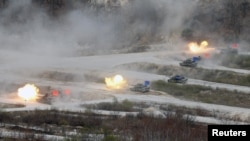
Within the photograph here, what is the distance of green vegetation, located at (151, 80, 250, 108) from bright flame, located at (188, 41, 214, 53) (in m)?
14.8

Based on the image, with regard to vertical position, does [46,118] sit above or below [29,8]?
below

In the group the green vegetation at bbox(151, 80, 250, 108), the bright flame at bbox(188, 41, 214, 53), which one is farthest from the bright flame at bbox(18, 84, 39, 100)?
the bright flame at bbox(188, 41, 214, 53)

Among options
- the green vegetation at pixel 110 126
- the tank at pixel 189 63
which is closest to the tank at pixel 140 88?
the tank at pixel 189 63

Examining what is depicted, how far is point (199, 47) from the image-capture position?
6412 cm

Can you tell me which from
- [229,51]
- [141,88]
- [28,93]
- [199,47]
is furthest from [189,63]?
[28,93]

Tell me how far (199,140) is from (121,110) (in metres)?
13.2

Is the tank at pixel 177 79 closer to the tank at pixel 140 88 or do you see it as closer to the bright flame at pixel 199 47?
the tank at pixel 140 88

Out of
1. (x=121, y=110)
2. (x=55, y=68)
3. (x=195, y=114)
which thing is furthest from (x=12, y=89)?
(x=195, y=114)

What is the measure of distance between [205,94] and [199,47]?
19.1m

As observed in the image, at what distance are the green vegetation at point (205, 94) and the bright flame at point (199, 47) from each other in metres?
14.8

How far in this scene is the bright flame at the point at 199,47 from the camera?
62.7 meters

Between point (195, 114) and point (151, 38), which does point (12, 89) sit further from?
point (151, 38)

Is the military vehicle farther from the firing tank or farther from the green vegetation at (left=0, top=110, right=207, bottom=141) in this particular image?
the green vegetation at (left=0, top=110, right=207, bottom=141)

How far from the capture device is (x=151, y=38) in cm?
7031
